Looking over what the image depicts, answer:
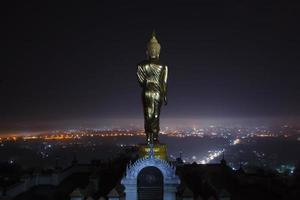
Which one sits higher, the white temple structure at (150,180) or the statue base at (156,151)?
the statue base at (156,151)

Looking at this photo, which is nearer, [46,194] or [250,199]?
[250,199]

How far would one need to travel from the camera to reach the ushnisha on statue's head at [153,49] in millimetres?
21250

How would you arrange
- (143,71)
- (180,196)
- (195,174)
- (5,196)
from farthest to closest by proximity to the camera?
(195,174) < (143,71) < (5,196) < (180,196)

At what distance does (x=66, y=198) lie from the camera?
65.0 feet

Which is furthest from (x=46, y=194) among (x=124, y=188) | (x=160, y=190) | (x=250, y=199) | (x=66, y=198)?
(x=250, y=199)

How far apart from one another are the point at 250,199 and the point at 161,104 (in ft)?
21.2

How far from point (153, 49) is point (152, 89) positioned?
2.13 metres

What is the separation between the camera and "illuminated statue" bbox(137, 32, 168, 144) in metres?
20.8

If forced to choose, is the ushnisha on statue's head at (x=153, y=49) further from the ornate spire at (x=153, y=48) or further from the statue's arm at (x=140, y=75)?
the statue's arm at (x=140, y=75)

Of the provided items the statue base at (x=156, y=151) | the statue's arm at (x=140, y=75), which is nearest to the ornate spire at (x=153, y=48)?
the statue's arm at (x=140, y=75)

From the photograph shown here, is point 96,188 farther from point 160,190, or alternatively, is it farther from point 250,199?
point 250,199

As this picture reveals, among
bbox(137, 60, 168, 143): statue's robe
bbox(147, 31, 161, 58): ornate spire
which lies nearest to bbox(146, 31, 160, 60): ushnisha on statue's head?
bbox(147, 31, 161, 58): ornate spire

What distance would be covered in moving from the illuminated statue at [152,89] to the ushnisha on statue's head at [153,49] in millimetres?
281

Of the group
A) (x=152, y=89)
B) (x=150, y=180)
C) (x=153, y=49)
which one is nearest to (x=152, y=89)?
(x=152, y=89)
